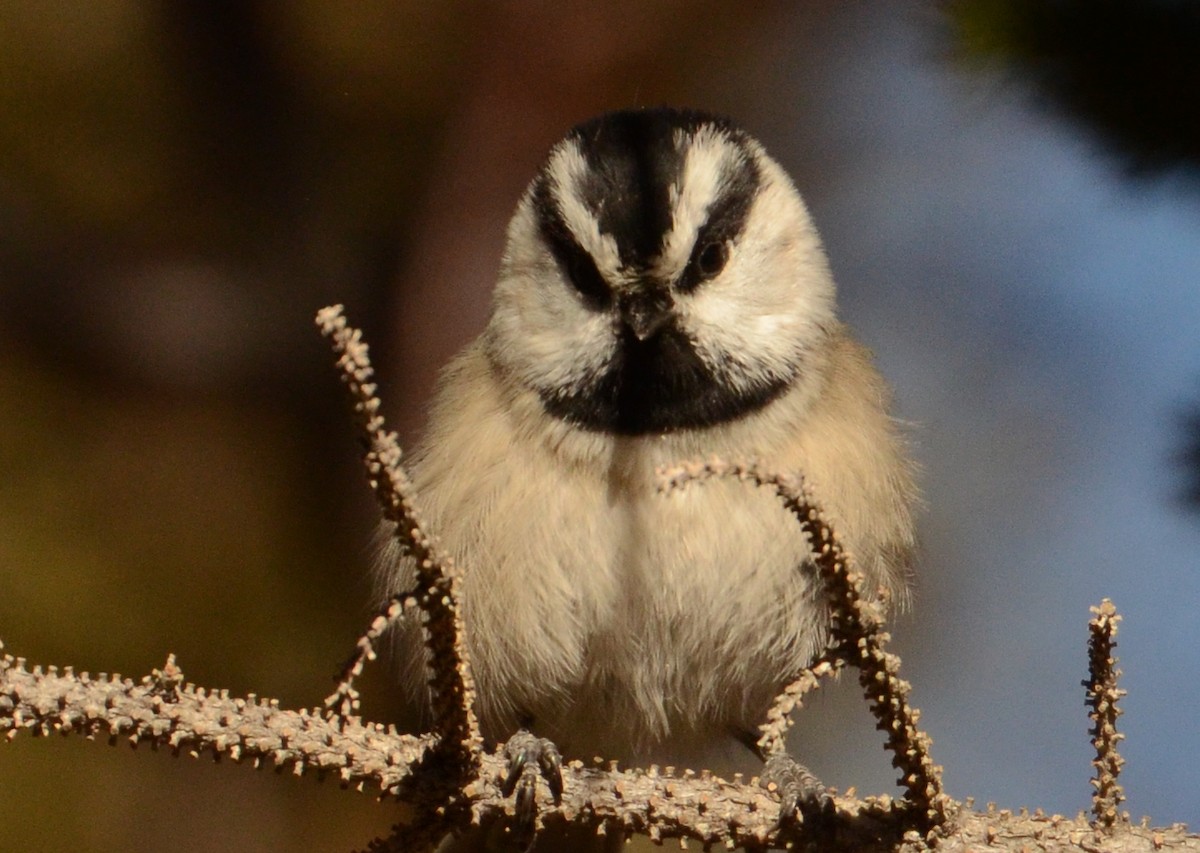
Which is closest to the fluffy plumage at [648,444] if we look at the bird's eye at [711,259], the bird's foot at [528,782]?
the bird's eye at [711,259]

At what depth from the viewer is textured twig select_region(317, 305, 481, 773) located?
685 mm

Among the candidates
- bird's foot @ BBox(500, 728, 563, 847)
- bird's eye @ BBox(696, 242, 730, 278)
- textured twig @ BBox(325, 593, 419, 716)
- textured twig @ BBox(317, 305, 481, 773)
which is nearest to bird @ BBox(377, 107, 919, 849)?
bird's eye @ BBox(696, 242, 730, 278)

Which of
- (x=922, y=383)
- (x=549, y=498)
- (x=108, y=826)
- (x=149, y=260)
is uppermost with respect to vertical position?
(x=922, y=383)

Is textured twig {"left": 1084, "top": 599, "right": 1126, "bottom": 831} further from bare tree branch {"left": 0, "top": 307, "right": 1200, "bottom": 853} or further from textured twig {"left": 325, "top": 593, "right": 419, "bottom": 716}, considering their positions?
textured twig {"left": 325, "top": 593, "right": 419, "bottom": 716}

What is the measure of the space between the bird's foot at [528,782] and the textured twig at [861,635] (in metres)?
0.36

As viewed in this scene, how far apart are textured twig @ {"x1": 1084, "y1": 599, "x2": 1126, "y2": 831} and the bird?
49 centimetres

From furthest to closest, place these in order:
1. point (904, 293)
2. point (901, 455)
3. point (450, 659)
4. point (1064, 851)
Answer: point (904, 293)
point (901, 455)
point (1064, 851)
point (450, 659)

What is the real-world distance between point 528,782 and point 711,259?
70 centimetres

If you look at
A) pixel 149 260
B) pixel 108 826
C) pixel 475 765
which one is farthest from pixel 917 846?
pixel 149 260

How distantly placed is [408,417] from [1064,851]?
60.6 inches

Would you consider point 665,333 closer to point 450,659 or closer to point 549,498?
point 549,498

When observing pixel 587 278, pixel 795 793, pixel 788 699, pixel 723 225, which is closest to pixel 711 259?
pixel 723 225

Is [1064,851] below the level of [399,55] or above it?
below

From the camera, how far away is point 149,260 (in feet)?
7.73
